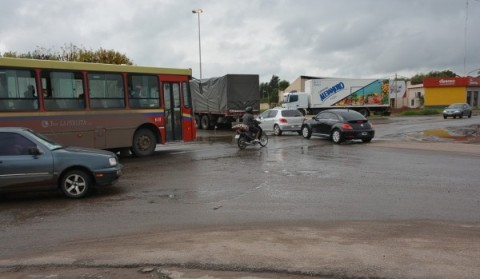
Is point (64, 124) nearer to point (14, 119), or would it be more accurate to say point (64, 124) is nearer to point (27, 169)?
point (14, 119)

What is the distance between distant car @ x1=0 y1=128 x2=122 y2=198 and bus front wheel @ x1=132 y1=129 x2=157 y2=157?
6.49 meters

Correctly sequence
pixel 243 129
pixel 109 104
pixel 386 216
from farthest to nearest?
1. pixel 243 129
2. pixel 109 104
3. pixel 386 216

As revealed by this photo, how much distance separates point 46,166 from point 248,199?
4.09 metres

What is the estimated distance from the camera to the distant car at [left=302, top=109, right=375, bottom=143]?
19703 mm

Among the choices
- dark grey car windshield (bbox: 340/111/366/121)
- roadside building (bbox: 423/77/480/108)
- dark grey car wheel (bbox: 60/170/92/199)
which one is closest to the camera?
dark grey car wheel (bbox: 60/170/92/199)

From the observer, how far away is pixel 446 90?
6381 centimetres

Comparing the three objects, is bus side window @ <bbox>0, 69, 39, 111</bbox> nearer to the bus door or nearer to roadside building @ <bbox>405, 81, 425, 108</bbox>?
the bus door

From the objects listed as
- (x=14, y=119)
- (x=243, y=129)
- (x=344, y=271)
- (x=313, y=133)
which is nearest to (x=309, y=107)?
(x=313, y=133)

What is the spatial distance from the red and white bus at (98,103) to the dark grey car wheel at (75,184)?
16.7 ft

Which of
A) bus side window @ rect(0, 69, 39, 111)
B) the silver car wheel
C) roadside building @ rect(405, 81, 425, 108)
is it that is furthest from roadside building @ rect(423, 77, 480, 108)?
bus side window @ rect(0, 69, 39, 111)

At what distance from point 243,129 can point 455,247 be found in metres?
13.2

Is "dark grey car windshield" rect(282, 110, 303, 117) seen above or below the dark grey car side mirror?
above

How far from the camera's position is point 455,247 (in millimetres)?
5594

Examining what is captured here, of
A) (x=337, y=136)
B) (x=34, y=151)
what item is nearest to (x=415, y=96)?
(x=337, y=136)
